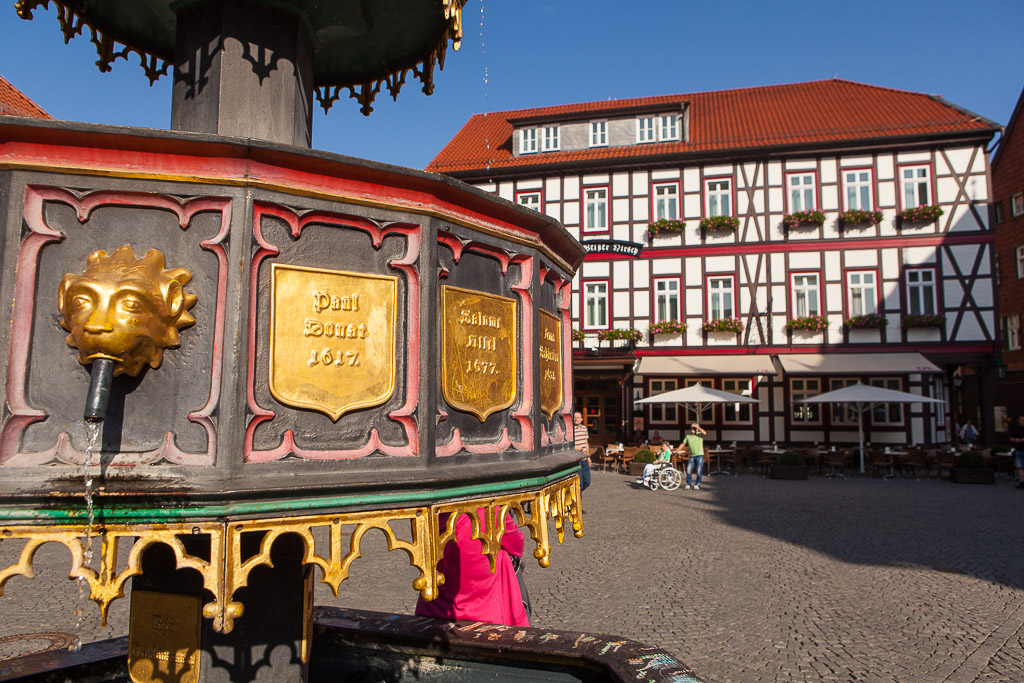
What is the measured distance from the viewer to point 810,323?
2255cm

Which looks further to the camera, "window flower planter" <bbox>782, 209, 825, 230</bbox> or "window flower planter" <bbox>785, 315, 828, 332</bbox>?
"window flower planter" <bbox>782, 209, 825, 230</bbox>

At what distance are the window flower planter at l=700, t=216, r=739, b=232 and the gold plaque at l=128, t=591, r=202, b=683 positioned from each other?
75.0ft

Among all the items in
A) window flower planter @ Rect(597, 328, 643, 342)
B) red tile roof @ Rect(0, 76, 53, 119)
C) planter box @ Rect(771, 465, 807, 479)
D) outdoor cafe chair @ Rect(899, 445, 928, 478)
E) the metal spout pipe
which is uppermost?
red tile roof @ Rect(0, 76, 53, 119)

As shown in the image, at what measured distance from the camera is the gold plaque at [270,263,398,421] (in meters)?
1.87

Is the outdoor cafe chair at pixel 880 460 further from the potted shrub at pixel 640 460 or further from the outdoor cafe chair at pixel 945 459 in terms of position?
the potted shrub at pixel 640 460

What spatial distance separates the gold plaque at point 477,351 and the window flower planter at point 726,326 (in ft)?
71.5

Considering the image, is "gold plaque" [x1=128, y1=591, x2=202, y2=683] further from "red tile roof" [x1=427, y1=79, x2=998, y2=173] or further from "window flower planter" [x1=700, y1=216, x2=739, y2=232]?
"red tile roof" [x1=427, y1=79, x2=998, y2=173]

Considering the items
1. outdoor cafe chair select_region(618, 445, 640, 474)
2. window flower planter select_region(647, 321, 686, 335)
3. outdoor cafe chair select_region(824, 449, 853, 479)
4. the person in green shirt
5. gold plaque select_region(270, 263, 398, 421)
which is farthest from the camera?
window flower planter select_region(647, 321, 686, 335)

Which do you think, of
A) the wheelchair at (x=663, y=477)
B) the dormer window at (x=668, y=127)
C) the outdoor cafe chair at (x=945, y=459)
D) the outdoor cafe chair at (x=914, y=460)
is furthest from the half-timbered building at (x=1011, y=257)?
the wheelchair at (x=663, y=477)

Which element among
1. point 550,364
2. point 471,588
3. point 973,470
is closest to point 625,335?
point 973,470

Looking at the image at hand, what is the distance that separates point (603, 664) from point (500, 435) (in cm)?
108

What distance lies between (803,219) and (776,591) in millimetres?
18140

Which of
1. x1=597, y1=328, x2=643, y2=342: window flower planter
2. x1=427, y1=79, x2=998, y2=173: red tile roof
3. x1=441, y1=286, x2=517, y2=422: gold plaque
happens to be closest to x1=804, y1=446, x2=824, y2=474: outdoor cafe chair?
x1=597, y1=328, x2=643, y2=342: window flower planter

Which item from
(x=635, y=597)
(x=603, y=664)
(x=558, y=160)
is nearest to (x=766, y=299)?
(x=558, y=160)
